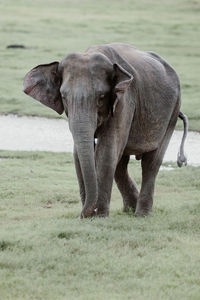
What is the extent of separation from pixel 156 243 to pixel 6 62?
16625mm

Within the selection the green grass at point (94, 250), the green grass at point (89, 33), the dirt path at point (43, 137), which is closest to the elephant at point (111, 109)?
the green grass at point (94, 250)

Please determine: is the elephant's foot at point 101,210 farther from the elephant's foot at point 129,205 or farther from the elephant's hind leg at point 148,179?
the elephant's foot at point 129,205

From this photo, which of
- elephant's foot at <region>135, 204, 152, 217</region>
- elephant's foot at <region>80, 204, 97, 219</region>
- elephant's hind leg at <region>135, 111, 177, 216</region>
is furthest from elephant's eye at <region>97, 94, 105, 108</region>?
elephant's foot at <region>135, 204, 152, 217</region>

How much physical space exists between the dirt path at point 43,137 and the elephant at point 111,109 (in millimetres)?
4085

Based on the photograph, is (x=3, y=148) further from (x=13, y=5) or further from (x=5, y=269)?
(x=13, y=5)

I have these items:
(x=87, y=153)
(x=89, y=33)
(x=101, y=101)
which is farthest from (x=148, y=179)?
(x=89, y=33)

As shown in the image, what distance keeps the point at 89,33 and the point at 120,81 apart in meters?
20.9

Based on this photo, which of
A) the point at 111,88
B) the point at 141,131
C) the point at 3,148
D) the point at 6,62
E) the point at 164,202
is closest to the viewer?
the point at 111,88

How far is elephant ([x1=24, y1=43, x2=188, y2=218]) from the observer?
7.32 meters

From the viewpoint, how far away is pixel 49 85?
7879 mm

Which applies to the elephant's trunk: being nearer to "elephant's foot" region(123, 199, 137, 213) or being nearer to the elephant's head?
the elephant's head

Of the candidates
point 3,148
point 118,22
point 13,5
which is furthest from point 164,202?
point 13,5

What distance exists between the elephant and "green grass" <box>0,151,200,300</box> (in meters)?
0.36

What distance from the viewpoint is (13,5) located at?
117 ft
